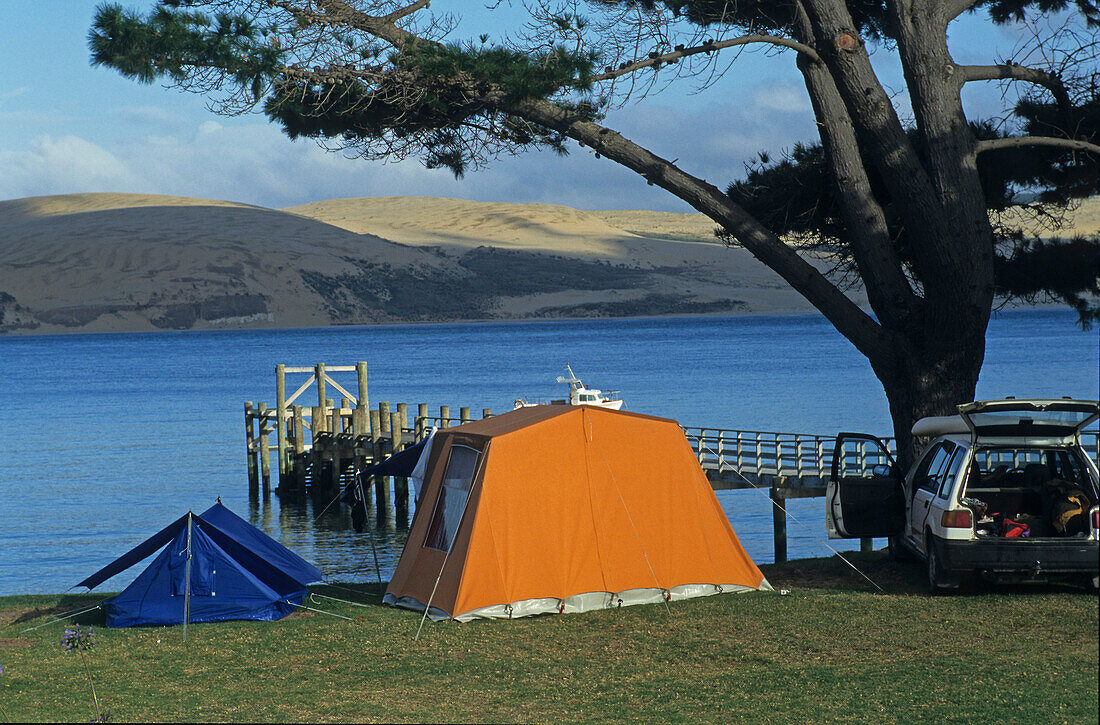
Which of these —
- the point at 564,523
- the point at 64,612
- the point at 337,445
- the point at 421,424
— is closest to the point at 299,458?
the point at 337,445

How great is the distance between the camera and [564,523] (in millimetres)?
11898

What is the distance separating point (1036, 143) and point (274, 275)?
154457 millimetres

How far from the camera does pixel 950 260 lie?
12.2 meters

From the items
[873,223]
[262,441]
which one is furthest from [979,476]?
[262,441]

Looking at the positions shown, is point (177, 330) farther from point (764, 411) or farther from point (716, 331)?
point (764, 411)

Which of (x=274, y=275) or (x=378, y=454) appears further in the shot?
(x=274, y=275)

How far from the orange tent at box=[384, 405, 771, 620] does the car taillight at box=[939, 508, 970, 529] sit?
110 inches

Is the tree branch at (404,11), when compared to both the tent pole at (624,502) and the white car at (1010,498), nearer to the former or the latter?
the tent pole at (624,502)

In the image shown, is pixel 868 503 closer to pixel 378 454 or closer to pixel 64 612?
pixel 64 612

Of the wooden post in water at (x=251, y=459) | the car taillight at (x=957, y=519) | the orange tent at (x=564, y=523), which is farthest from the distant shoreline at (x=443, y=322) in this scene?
the car taillight at (x=957, y=519)

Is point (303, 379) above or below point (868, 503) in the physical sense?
below

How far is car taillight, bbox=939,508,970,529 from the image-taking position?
10.2 meters

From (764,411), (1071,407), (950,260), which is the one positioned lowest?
(764,411)

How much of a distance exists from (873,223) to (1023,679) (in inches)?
228
